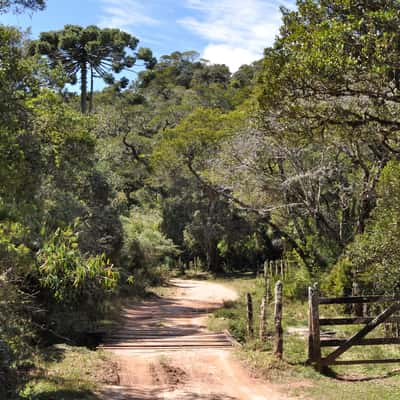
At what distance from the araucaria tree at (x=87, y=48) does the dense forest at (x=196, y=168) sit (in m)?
0.10

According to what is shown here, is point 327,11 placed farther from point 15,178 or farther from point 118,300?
point 118,300

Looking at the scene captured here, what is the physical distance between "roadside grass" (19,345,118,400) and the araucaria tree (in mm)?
21511

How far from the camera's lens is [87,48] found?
30688 mm

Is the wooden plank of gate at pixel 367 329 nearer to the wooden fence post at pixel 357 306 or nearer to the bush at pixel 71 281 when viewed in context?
the bush at pixel 71 281

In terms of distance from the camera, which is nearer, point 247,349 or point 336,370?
point 336,370

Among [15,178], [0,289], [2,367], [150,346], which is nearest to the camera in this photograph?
[2,367]

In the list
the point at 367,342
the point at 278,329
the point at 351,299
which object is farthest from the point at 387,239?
the point at 278,329

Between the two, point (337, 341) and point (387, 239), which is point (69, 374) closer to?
point (337, 341)

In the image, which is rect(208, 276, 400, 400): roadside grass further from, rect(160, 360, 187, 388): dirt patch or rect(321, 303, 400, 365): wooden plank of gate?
rect(160, 360, 187, 388): dirt patch

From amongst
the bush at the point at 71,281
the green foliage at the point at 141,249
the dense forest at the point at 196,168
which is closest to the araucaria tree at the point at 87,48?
the dense forest at the point at 196,168

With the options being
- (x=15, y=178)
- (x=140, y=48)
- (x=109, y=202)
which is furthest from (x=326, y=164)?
(x=140, y=48)

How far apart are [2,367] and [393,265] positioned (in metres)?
A: 6.72

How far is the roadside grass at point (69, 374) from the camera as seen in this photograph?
7.89 m

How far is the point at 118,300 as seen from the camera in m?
19.4
